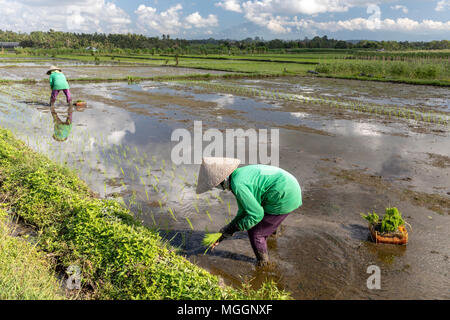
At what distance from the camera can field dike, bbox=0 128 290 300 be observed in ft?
8.94

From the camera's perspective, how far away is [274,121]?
1126 cm

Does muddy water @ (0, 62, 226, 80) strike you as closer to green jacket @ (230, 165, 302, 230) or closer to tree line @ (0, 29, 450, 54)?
green jacket @ (230, 165, 302, 230)

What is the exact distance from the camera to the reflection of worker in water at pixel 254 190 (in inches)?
120

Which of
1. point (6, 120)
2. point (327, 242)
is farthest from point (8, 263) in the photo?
point (6, 120)

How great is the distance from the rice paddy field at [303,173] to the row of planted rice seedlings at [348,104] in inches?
3.0

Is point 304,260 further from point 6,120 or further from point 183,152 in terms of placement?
point 6,120

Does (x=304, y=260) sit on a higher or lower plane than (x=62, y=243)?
lower

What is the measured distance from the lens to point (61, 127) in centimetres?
970

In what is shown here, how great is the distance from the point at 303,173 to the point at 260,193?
3.49 metres

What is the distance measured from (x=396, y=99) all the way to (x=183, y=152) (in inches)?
495
